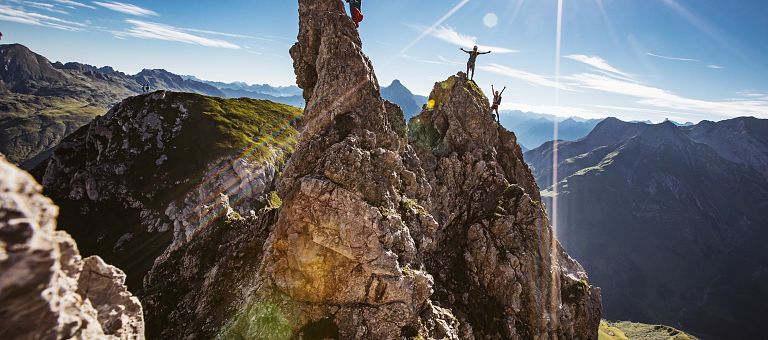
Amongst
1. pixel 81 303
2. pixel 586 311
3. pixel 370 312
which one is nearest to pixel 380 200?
pixel 370 312

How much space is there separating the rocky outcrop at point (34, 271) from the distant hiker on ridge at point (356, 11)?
33.5m

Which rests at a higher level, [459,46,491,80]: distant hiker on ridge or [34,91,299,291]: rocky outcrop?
[459,46,491,80]: distant hiker on ridge

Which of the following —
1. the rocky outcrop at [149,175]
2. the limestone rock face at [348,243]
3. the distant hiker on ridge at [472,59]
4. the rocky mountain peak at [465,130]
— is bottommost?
the rocky outcrop at [149,175]

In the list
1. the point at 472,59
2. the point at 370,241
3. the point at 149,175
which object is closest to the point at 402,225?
the point at 370,241

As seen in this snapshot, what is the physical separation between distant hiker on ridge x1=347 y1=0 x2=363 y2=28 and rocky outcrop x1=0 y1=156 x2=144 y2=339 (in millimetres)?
33537

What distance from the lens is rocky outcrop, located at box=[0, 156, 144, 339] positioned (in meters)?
8.02

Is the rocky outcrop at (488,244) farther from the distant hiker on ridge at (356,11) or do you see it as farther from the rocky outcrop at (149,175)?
the rocky outcrop at (149,175)

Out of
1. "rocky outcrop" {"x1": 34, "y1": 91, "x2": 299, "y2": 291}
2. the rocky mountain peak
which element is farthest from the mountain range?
"rocky outcrop" {"x1": 34, "y1": 91, "x2": 299, "y2": 291}

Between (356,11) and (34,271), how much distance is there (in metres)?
35.9

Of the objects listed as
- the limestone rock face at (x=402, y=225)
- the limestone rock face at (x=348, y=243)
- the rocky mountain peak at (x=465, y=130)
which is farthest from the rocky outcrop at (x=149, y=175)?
the limestone rock face at (x=348, y=243)

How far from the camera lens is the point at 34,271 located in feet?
27.6

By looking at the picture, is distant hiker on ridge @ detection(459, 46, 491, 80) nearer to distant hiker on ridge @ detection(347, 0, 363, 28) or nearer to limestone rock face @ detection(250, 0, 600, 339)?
limestone rock face @ detection(250, 0, 600, 339)

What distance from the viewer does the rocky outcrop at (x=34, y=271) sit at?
26.3 feet

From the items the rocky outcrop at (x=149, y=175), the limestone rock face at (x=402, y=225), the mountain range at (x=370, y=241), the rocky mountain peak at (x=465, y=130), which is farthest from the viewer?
the rocky outcrop at (x=149, y=175)
